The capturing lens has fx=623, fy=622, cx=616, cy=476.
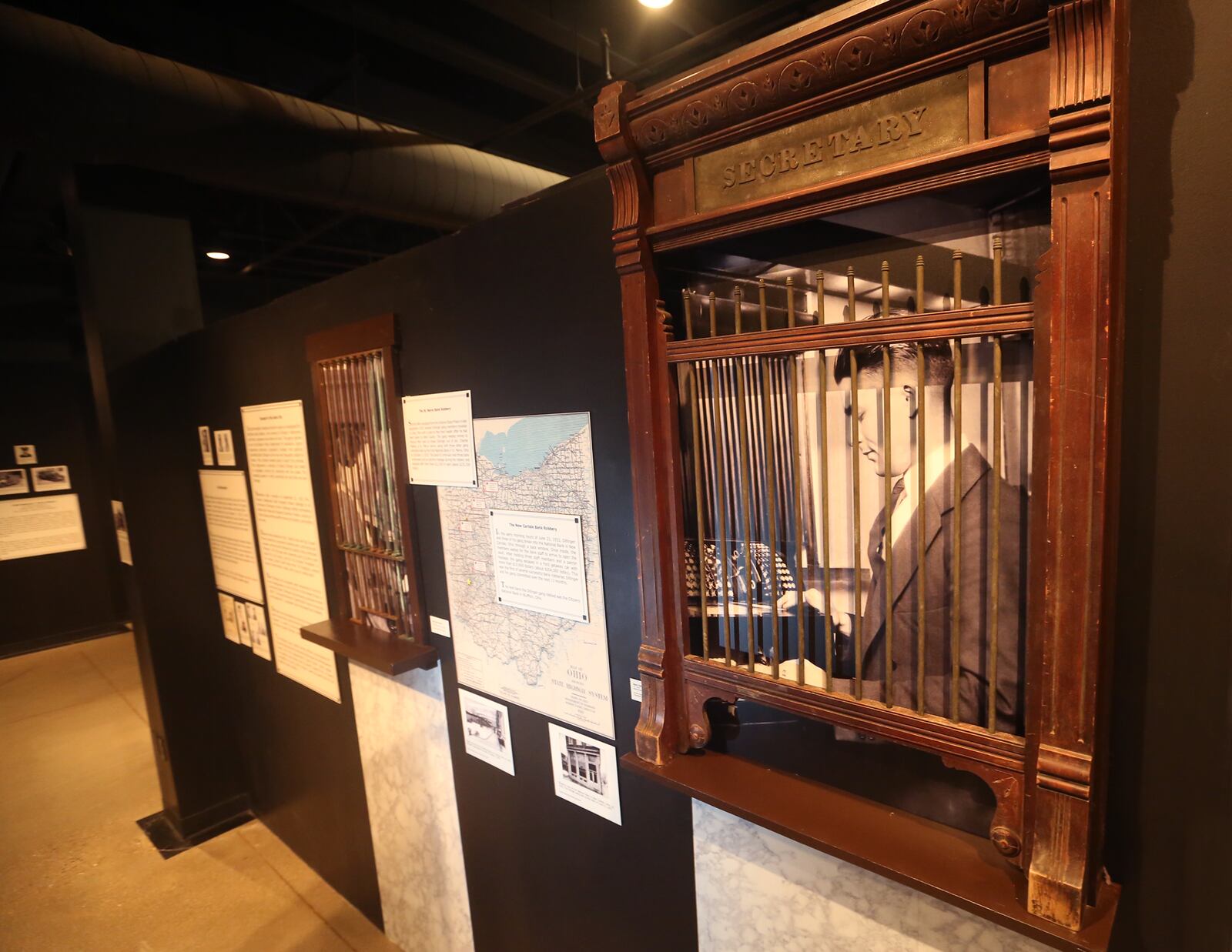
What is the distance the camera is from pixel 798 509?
91 centimetres

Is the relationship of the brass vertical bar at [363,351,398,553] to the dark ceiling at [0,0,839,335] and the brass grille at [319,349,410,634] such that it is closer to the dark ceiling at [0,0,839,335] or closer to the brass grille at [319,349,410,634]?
the brass grille at [319,349,410,634]

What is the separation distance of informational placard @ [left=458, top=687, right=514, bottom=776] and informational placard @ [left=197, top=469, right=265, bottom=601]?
1415 mm

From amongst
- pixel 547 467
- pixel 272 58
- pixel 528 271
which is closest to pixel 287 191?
pixel 272 58

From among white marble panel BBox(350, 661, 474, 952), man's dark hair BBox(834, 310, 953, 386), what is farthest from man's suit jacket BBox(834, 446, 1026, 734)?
white marble panel BBox(350, 661, 474, 952)

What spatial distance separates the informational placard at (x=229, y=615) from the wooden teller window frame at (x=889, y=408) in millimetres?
2587

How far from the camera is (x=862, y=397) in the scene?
88 centimetres

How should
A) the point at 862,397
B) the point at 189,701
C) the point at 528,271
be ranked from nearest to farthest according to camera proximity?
the point at 862,397 → the point at 528,271 → the point at 189,701

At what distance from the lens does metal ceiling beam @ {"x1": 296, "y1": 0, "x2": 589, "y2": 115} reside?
2.06m

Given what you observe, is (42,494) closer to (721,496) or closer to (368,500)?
(368,500)

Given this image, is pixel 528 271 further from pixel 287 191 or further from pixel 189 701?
pixel 189 701

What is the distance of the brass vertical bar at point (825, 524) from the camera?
85 cm

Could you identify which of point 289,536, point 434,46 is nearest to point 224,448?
point 289,536

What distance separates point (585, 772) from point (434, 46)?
2.47 m

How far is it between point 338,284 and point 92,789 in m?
3.43
